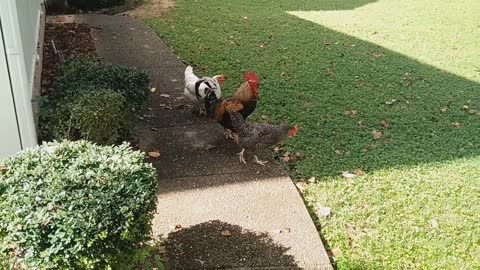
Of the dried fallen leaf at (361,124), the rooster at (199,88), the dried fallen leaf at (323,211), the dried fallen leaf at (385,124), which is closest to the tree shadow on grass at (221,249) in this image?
the dried fallen leaf at (323,211)

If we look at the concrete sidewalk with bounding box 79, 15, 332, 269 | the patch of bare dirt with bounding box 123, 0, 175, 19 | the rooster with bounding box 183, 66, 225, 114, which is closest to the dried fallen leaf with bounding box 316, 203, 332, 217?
the concrete sidewalk with bounding box 79, 15, 332, 269

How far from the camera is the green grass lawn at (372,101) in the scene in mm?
3969

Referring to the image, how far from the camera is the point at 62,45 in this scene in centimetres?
733

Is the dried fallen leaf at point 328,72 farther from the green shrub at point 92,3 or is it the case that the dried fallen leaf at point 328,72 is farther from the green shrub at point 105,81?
the green shrub at point 92,3

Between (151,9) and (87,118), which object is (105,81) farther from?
(151,9)

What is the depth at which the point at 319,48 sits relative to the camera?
7793mm

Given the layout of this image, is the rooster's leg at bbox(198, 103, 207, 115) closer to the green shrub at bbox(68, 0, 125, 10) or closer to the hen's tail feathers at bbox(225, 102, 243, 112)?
the hen's tail feathers at bbox(225, 102, 243, 112)

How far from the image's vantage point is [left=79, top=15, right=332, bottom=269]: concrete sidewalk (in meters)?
3.52

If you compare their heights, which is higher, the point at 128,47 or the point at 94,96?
the point at 94,96

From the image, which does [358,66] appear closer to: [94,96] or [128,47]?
[128,47]

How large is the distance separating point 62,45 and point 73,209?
5.14m

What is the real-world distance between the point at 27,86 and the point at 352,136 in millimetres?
2962

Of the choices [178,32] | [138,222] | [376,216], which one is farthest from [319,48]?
[138,222]

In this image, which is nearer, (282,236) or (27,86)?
(282,236)
